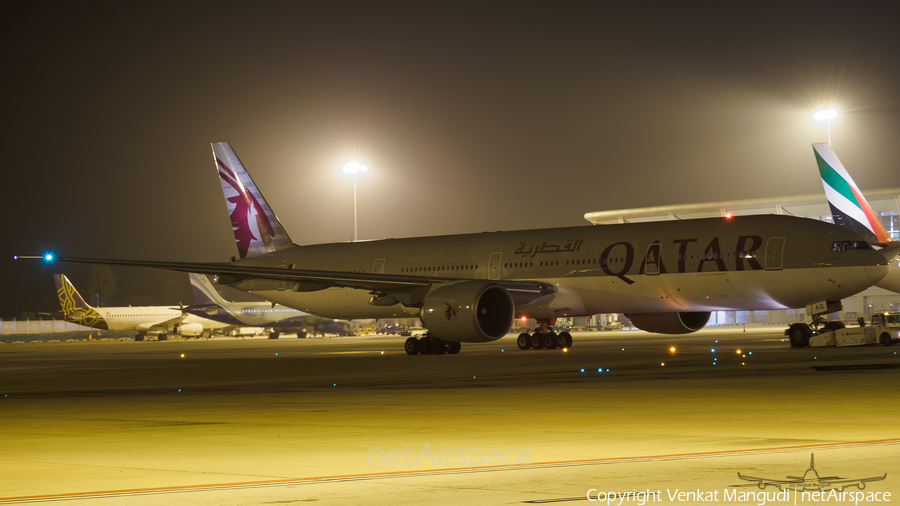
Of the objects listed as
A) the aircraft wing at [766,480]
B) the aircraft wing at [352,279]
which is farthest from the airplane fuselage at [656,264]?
the aircraft wing at [766,480]

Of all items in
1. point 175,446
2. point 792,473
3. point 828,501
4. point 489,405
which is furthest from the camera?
point 489,405

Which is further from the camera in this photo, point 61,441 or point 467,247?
point 467,247

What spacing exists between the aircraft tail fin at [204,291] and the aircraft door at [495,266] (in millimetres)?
49235

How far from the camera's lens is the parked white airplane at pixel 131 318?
7938 centimetres

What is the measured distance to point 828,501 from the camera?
601 cm

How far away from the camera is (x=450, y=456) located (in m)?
8.44

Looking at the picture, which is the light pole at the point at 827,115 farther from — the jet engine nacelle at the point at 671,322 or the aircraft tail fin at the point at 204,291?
the aircraft tail fin at the point at 204,291

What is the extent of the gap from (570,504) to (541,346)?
1078 inches

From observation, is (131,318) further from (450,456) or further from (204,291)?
(450,456)

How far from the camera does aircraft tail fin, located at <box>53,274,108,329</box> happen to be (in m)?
79.1

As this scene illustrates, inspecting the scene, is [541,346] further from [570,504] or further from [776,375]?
[570,504]

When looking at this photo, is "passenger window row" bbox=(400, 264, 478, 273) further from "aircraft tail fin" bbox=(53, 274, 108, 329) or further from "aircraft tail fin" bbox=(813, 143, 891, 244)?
"aircraft tail fin" bbox=(53, 274, 108, 329)

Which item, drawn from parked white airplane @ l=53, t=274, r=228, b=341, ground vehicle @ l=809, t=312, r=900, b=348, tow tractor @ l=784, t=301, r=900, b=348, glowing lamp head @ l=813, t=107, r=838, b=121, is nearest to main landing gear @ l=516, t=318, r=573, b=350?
tow tractor @ l=784, t=301, r=900, b=348

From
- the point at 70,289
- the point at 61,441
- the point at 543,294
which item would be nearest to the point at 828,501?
the point at 61,441
